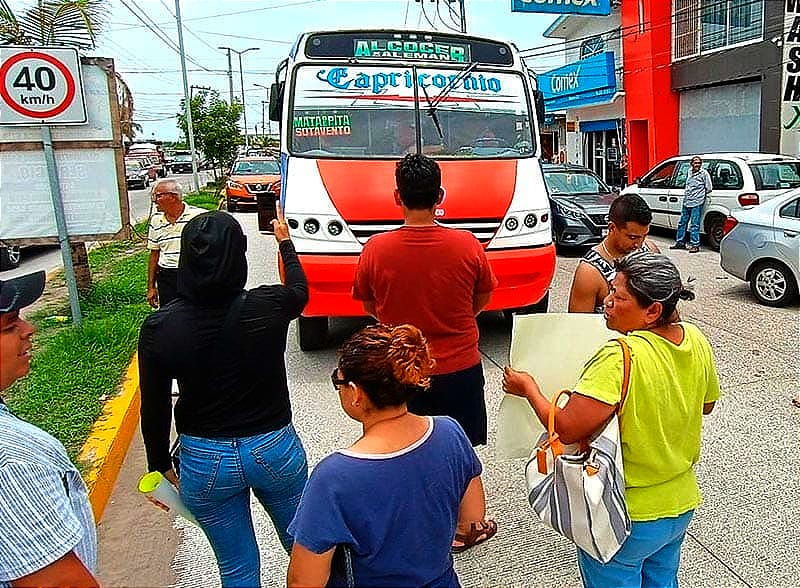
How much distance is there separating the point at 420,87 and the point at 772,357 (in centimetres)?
407

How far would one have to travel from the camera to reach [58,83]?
255 inches

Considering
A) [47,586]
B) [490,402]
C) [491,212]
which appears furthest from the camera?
[491,212]

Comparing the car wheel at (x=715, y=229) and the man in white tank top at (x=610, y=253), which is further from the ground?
the man in white tank top at (x=610, y=253)

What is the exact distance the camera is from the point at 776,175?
12.0 m

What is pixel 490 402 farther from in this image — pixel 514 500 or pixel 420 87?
pixel 420 87

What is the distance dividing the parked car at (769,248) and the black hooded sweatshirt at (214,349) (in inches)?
288

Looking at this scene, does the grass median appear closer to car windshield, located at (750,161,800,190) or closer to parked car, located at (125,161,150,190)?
car windshield, located at (750,161,800,190)

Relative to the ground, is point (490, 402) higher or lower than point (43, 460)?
lower

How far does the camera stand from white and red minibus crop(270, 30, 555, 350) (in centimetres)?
Answer: 583

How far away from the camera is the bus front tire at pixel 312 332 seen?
6.56 metres

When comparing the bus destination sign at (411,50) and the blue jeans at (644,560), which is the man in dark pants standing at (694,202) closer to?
the bus destination sign at (411,50)

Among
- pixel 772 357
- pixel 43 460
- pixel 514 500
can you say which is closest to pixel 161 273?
pixel 514 500

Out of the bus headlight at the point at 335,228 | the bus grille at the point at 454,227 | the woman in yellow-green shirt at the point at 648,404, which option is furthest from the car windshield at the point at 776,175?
the woman in yellow-green shirt at the point at 648,404

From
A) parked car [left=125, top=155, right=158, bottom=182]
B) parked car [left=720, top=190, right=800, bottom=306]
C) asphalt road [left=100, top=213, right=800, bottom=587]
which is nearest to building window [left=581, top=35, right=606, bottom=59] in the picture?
parked car [left=720, top=190, right=800, bottom=306]
